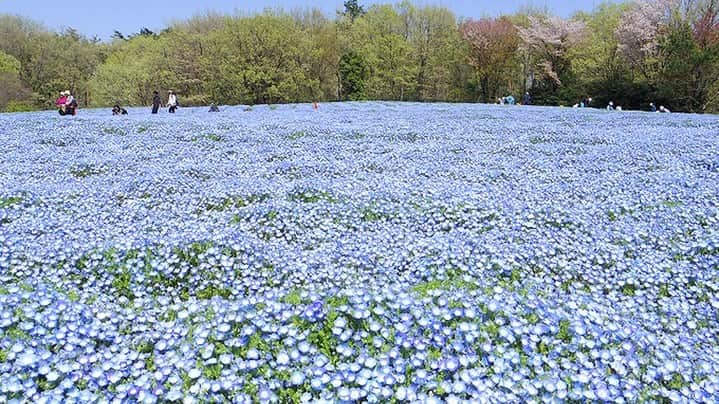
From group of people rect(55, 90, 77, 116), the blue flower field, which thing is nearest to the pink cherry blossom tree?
group of people rect(55, 90, 77, 116)

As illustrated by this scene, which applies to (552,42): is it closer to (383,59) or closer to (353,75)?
(383,59)

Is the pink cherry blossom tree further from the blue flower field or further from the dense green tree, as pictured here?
the blue flower field

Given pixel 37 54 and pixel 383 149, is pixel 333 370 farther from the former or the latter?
pixel 37 54

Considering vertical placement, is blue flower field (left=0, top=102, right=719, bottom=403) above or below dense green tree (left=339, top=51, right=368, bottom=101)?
below

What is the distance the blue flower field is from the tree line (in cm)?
3333

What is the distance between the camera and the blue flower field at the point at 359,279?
3074 millimetres

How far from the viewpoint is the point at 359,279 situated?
4.86 m

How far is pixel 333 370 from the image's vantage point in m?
3.14

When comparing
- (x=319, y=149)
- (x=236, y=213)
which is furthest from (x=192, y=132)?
(x=236, y=213)

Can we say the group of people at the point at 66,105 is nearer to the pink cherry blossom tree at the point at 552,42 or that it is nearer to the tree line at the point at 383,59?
the tree line at the point at 383,59

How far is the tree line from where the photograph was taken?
40.1m

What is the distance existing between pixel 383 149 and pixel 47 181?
7.34 meters

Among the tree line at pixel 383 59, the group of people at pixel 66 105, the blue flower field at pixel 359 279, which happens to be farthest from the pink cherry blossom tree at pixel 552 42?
the blue flower field at pixel 359 279

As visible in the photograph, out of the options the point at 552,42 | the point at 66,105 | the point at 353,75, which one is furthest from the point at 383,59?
the point at 66,105
